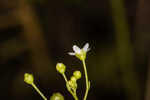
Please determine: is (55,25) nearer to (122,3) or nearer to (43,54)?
(43,54)

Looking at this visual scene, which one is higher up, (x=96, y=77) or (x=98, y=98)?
(x=96, y=77)

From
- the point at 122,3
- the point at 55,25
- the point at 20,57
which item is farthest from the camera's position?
the point at 55,25

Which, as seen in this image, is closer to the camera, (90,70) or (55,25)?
(90,70)

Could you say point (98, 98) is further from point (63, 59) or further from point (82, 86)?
point (63, 59)

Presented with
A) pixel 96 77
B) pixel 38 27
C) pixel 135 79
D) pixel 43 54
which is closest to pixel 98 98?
pixel 96 77

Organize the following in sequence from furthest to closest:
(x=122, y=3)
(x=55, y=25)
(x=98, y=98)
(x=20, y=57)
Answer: (x=55, y=25)
(x=20, y=57)
(x=98, y=98)
(x=122, y=3)

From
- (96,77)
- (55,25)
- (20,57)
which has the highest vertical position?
(55,25)

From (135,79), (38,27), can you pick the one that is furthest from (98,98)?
(38,27)
